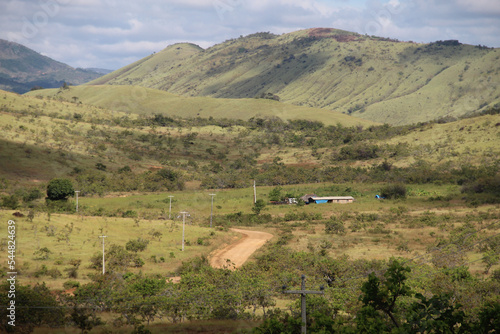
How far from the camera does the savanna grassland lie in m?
24.0

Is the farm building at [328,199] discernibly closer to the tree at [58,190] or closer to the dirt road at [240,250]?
the dirt road at [240,250]

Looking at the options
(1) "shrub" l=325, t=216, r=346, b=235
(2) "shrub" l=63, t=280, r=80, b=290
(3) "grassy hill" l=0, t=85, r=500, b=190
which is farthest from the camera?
(3) "grassy hill" l=0, t=85, r=500, b=190

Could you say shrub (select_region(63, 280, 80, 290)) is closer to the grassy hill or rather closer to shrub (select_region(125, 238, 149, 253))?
shrub (select_region(125, 238, 149, 253))

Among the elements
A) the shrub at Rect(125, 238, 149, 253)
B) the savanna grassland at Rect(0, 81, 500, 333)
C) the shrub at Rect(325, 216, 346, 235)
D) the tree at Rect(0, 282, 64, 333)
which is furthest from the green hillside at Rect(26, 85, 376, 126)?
the tree at Rect(0, 282, 64, 333)

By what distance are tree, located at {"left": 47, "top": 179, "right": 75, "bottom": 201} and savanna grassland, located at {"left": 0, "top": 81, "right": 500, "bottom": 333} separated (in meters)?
1.85

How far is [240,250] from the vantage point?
43312mm

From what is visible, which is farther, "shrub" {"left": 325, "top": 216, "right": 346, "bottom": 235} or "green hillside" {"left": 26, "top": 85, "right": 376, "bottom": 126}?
"green hillside" {"left": 26, "top": 85, "right": 376, "bottom": 126}

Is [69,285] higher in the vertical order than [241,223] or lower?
lower

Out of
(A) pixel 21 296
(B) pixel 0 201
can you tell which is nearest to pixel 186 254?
(A) pixel 21 296

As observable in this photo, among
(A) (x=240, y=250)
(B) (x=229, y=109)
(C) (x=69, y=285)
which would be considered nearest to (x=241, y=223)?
(A) (x=240, y=250)

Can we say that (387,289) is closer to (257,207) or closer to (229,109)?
(257,207)

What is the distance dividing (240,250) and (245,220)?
1519cm

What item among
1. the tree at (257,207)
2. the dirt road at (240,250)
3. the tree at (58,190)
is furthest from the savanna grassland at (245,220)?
the tree at (58,190)

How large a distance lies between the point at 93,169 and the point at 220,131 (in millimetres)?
55779
